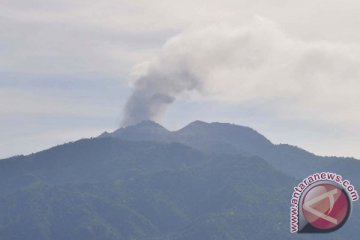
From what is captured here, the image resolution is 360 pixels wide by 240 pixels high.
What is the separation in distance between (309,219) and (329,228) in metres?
3.12

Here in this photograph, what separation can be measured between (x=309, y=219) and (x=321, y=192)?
4410 mm

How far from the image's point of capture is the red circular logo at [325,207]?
371ft

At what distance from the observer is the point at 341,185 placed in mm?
110938

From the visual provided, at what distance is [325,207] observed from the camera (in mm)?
114312

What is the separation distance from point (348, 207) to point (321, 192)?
434 centimetres

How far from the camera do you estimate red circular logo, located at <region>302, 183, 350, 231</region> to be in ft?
371

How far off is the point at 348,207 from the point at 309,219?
598 centimetres

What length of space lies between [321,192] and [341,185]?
377cm

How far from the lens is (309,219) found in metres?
115

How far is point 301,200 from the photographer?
370ft

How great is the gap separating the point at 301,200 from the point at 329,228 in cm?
617

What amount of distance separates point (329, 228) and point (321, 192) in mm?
5445
